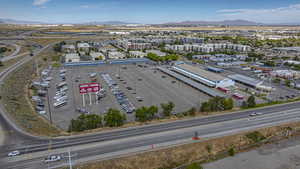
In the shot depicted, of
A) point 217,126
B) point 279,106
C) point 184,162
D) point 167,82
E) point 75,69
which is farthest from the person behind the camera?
point 75,69

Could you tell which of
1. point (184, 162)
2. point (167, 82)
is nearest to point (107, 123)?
point (184, 162)

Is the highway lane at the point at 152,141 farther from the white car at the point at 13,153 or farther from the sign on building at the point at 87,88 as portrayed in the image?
the sign on building at the point at 87,88

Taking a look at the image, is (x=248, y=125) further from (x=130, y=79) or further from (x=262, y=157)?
(x=130, y=79)

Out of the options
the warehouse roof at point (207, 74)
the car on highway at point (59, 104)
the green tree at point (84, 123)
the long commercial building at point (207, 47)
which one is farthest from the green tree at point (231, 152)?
the long commercial building at point (207, 47)

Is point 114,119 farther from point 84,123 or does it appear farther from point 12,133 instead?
point 12,133

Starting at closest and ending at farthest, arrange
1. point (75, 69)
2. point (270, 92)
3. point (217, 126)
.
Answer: point (217, 126) < point (270, 92) < point (75, 69)
